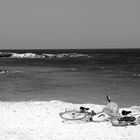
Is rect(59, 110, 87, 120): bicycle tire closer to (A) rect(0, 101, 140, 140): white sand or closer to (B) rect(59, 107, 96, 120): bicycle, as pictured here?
(B) rect(59, 107, 96, 120): bicycle

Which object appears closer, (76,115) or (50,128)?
(50,128)

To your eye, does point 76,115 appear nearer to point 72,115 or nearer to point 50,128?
point 72,115

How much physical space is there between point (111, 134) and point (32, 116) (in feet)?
12.6

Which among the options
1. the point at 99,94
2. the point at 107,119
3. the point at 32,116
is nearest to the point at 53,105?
the point at 32,116

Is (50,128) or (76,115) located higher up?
(76,115)

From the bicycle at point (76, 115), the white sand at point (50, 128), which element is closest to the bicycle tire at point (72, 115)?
the bicycle at point (76, 115)

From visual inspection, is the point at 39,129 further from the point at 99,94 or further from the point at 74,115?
the point at 99,94

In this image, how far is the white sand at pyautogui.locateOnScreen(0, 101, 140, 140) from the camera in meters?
9.67

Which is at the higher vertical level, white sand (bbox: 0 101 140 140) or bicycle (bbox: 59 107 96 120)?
bicycle (bbox: 59 107 96 120)

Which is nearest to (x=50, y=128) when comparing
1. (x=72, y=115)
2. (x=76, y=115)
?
(x=72, y=115)

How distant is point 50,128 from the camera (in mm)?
10781

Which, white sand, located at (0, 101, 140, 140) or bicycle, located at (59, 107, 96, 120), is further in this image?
bicycle, located at (59, 107, 96, 120)

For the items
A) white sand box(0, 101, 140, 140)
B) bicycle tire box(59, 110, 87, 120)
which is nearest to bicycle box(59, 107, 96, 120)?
bicycle tire box(59, 110, 87, 120)

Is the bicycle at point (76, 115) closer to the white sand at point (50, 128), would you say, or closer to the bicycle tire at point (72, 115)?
the bicycle tire at point (72, 115)
